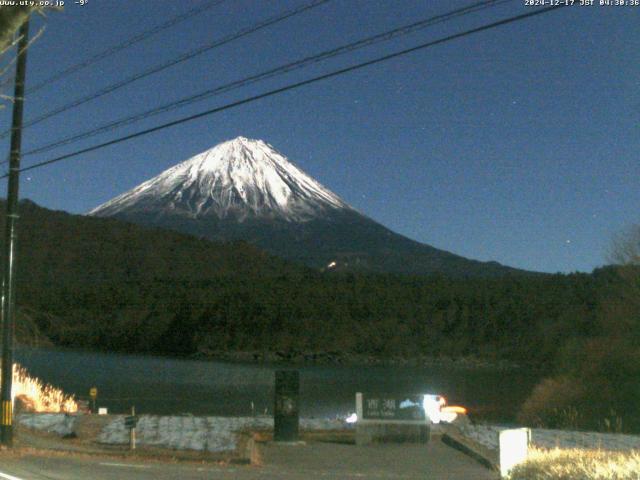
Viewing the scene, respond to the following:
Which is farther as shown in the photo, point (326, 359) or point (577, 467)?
point (326, 359)

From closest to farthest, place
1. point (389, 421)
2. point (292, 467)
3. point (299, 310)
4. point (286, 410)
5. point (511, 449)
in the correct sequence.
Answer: point (511, 449) → point (292, 467) → point (286, 410) → point (389, 421) → point (299, 310)

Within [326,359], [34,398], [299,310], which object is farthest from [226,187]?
[34,398]

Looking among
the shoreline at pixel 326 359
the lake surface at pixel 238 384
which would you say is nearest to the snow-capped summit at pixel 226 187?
the shoreline at pixel 326 359

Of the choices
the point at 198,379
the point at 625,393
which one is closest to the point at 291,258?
the point at 198,379

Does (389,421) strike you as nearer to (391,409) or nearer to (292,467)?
(391,409)

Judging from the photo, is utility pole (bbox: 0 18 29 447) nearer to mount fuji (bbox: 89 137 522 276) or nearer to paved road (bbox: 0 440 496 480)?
paved road (bbox: 0 440 496 480)

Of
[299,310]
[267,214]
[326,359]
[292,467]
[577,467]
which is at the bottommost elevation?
[292,467]

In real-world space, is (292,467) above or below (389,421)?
below

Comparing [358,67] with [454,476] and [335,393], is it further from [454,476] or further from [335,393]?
[335,393]
